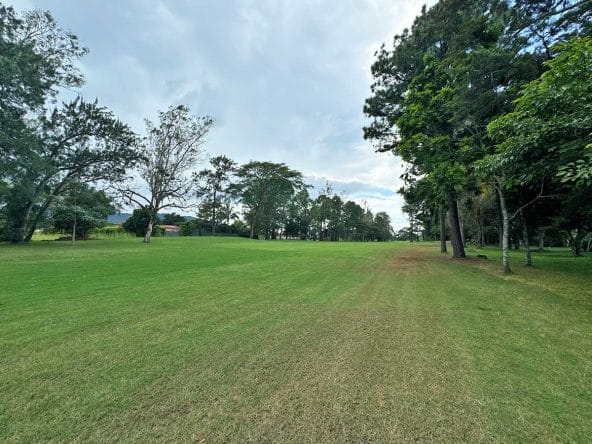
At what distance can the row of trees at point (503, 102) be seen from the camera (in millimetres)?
5305

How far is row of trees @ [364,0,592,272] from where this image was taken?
530 cm

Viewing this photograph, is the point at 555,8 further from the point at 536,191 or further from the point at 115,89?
the point at 115,89

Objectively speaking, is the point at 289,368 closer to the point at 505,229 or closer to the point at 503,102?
the point at 505,229

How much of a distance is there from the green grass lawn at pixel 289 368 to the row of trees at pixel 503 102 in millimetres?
2861

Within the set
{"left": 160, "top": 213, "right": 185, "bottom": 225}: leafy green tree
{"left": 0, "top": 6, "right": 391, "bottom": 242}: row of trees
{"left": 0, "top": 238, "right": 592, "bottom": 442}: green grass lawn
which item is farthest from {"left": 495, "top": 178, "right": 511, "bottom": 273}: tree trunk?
{"left": 160, "top": 213, "right": 185, "bottom": 225}: leafy green tree

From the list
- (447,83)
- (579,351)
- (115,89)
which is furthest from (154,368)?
(115,89)

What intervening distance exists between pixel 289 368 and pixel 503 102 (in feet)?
35.8

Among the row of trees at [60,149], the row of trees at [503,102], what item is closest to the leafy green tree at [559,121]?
the row of trees at [503,102]

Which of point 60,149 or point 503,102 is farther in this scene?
point 60,149

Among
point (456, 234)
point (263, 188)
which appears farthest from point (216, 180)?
point (456, 234)

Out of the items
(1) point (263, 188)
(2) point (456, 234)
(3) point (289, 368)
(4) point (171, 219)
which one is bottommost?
(3) point (289, 368)

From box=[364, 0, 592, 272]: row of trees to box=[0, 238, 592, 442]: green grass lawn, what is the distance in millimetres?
2861

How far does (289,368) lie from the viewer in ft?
9.24

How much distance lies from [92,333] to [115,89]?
15.9 m
